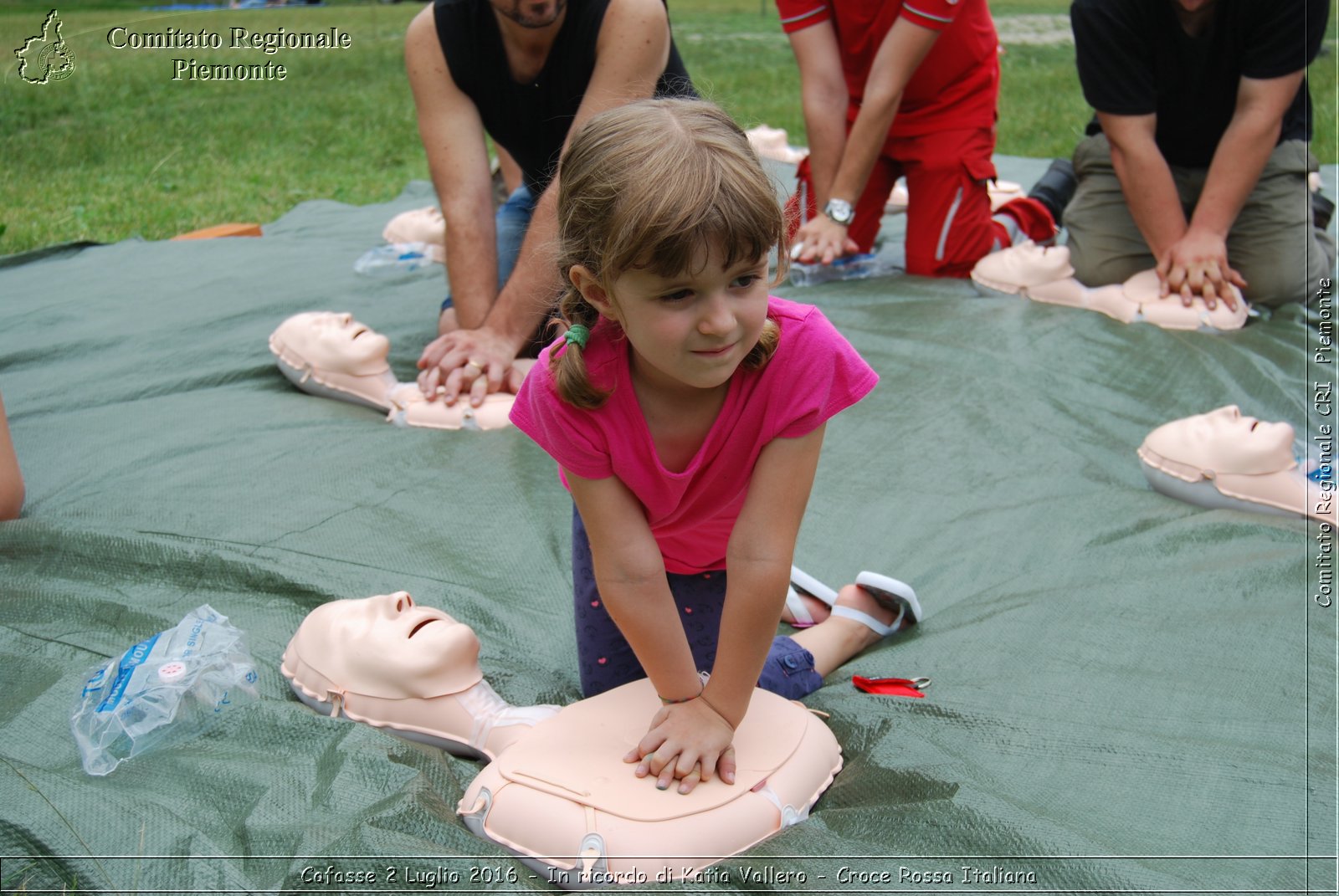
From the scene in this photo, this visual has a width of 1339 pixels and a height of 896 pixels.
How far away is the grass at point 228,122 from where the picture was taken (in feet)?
14.1

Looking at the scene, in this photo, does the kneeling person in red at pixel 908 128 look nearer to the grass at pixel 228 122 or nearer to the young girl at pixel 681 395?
the grass at pixel 228 122

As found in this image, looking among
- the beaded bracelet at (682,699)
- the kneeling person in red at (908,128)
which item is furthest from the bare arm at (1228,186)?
the beaded bracelet at (682,699)

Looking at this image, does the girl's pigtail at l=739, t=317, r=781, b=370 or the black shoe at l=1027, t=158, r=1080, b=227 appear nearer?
the girl's pigtail at l=739, t=317, r=781, b=370

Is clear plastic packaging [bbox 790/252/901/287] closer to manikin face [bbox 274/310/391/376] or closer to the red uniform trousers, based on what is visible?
the red uniform trousers

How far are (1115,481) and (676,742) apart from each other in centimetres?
118

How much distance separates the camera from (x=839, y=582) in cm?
189

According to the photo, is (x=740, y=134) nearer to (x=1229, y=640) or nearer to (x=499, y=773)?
(x=499, y=773)

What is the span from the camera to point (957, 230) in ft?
10.5

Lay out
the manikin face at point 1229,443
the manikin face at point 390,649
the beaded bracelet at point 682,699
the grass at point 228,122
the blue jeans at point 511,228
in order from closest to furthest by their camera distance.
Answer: the beaded bracelet at point 682,699, the manikin face at point 390,649, the manikin face at point 1229,443, the blue jeans at point 511,228, the grass at point 228,122

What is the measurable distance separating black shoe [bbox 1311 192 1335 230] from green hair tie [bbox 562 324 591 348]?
2690mm

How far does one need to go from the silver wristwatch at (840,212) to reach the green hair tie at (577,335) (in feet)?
6.98

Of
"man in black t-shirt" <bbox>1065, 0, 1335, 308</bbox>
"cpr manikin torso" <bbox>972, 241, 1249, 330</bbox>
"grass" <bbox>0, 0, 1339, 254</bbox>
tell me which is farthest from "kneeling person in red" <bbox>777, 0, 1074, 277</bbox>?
"grass" <bbox>0, 0, 1339, 254</bbox>

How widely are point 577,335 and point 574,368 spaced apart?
0.04 metres

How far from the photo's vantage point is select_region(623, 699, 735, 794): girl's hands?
4.14 feet
